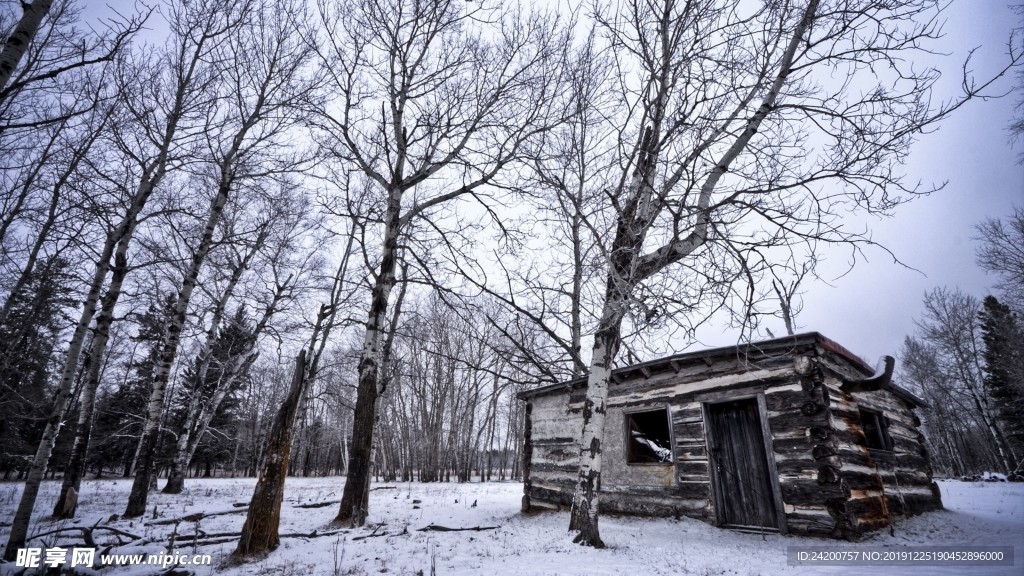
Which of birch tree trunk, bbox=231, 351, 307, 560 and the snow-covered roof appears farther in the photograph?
the snow-covered roof

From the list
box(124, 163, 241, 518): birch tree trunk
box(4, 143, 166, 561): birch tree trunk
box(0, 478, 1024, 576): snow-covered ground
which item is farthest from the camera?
box(124, 163, 241, 518): birch tree trunk

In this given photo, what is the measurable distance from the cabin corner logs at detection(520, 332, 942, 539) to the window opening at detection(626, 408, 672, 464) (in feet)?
0.25

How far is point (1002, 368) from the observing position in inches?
866

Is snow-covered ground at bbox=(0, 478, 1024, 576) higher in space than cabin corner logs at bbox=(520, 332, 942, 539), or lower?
lower

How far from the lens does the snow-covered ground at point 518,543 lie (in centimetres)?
517

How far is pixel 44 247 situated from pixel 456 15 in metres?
12.5

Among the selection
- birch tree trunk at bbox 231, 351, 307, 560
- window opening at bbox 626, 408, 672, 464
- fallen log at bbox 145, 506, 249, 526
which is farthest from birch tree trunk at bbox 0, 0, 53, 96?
window opening at bbox 626, 408, 672, 464

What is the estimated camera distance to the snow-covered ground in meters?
5.17

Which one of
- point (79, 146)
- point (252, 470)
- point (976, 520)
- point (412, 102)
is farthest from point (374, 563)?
point (252, 470)

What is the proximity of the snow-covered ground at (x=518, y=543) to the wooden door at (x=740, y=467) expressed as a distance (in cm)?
71

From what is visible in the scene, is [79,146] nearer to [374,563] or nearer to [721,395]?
[374,563]

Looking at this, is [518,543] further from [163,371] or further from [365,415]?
[163,371]

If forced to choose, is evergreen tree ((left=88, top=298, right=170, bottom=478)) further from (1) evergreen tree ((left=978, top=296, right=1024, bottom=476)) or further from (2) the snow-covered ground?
(1) evergreen tree ((left=978, top=296, right=1024, bottom=476))

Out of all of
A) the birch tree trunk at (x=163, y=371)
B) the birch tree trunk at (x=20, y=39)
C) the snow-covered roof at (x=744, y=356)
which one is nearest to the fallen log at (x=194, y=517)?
the birch tree trunk at (x=163, y=371)
